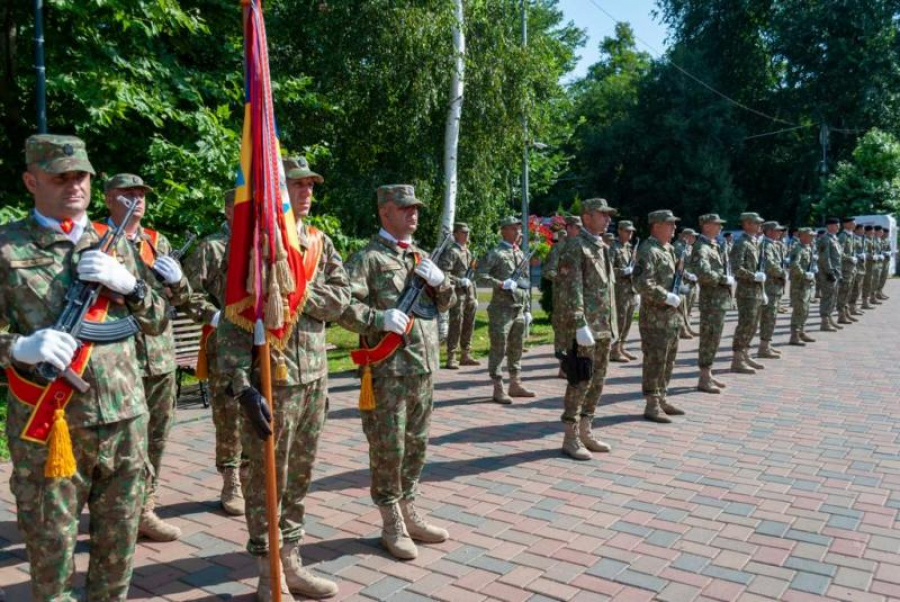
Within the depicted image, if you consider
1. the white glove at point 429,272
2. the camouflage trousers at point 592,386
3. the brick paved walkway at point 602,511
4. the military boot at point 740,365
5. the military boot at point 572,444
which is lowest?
the brick paved walkway at point 602,511

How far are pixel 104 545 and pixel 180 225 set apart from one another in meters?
6.97

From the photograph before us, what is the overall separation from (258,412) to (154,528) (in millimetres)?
1863

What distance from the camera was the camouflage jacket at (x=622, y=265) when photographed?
12.6 meters

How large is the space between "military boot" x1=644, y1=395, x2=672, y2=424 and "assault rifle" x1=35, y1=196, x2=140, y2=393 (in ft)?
19.9

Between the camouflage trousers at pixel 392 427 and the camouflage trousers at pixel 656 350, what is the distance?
13.1 feet

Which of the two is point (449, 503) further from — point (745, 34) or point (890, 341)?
point (745, 34)

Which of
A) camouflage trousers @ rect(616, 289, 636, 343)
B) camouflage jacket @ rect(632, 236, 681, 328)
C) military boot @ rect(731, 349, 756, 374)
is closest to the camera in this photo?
camouflage jacket @ rect(632, 236, 681, 328)

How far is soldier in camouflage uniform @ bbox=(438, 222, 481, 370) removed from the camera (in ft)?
37.7

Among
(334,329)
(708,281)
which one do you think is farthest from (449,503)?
(334,329)

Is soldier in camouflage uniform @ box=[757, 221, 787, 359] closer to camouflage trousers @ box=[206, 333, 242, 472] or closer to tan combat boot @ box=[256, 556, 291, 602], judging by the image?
camouflage trousers @ box=[206, 333, 242, 472]

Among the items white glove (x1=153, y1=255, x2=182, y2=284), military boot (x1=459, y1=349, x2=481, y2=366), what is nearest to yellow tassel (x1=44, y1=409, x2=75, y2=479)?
white glove (x1=153, y1=255, x2=182, y2=284)

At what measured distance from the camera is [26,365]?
310 cm

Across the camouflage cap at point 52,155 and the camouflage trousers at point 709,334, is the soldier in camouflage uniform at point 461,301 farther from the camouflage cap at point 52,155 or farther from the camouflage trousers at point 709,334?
the camouflage cap at point 52,155

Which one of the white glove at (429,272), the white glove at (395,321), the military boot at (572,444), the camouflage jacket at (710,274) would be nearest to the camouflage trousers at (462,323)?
the camouflage jacket at (710,274)
